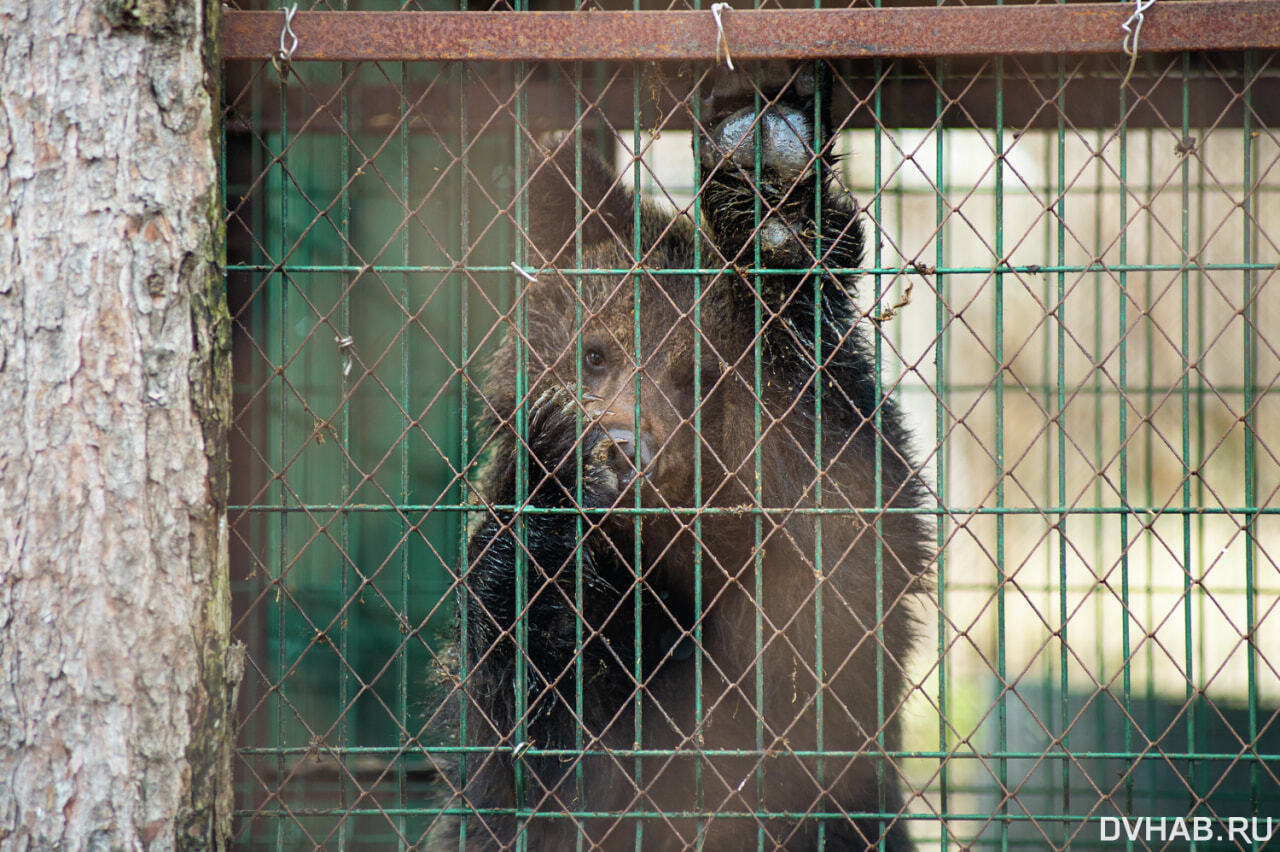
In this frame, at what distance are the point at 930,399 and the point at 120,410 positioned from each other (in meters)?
3.63

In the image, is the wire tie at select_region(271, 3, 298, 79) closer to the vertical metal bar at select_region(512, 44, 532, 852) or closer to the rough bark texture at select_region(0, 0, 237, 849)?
the rough bark texture at select_region(0, 0, 237, 849)

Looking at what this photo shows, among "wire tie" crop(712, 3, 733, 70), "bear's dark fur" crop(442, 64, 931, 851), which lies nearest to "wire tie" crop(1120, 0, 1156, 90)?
"bear's dark fur" crop(442, 64, 931, 851)

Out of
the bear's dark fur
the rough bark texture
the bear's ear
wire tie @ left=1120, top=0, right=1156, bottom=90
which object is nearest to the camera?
the rough bark texture

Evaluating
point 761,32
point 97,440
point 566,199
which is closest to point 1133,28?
point 761,32

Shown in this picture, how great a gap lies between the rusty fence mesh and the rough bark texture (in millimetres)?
313

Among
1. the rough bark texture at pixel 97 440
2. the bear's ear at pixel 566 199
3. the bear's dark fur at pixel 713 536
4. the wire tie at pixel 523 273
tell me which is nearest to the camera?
the rough bark texture at pixel 97 440

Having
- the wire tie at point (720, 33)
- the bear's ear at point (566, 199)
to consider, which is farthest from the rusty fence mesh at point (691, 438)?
the wire tie at point (720, 33)

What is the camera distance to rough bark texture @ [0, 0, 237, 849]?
7.33ft

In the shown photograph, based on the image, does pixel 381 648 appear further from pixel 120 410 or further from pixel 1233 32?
pixel 1233 32

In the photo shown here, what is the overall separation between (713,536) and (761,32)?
1527mm

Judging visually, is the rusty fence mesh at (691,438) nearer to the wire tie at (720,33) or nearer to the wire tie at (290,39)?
the wire tie at (290,39)

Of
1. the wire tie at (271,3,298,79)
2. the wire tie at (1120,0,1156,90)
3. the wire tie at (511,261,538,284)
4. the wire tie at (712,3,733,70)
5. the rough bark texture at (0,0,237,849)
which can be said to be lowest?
the rough bark texture at (0,0,237,849)

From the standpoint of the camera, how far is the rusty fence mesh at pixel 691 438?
103 inches

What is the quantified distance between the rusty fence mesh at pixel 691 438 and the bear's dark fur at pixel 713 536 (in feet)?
0.05
